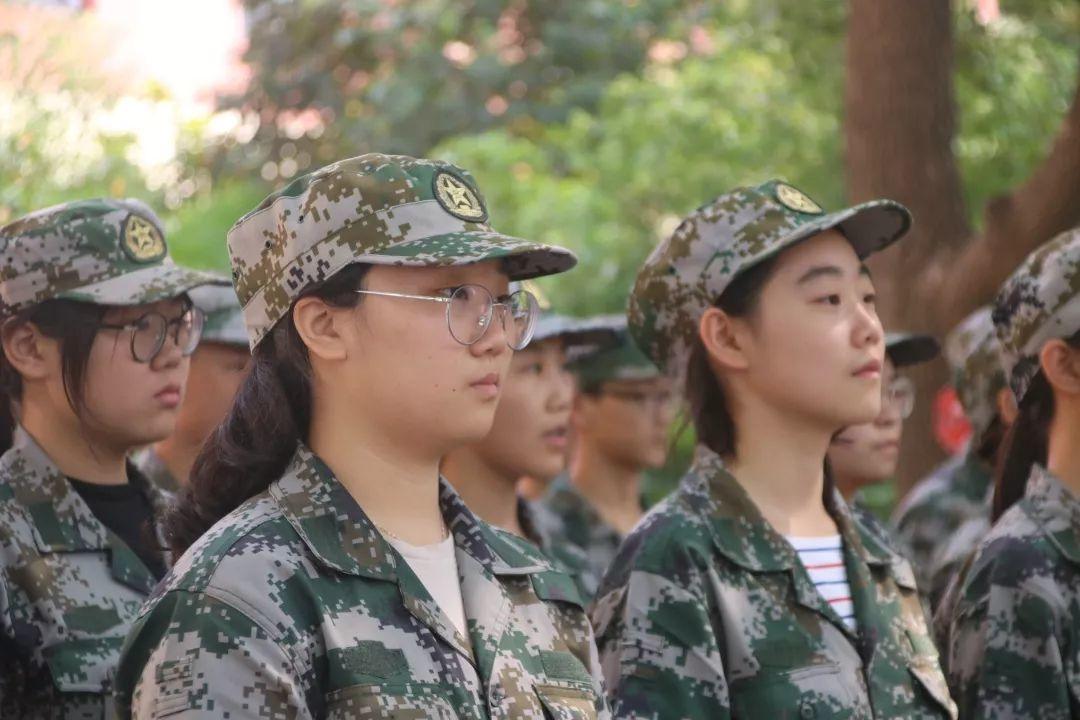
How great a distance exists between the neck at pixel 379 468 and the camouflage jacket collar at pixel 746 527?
0.96m

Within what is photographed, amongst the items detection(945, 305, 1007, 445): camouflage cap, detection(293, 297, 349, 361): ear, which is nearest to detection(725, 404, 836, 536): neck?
detection(293, 297, 349, 361): ear

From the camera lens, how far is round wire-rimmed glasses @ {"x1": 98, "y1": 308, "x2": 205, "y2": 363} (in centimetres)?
411

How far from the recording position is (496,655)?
2857 mm

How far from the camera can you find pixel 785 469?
13.0 feet

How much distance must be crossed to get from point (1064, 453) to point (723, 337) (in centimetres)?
94

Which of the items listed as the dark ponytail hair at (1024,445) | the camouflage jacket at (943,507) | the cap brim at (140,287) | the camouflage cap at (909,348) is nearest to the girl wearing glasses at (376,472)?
the cap brim at (140,287)

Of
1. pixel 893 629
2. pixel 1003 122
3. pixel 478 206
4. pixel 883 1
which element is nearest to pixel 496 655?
pixel 478 206

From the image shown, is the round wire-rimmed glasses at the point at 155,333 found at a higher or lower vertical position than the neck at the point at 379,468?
lower

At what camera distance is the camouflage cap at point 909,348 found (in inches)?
239

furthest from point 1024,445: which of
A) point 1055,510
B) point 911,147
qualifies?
point 911,147

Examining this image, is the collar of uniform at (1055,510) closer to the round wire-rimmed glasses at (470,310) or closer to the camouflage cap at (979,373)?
the round wire-rimmed glasses at (470,310)

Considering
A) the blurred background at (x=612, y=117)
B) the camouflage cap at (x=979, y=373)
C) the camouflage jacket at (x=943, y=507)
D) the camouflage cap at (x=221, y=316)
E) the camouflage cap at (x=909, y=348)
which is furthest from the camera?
the blurred background at (x=612, y=117)

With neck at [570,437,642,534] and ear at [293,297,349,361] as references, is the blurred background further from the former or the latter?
ear at [293,297,349,361]

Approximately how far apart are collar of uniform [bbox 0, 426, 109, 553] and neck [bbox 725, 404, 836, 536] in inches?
58.9
